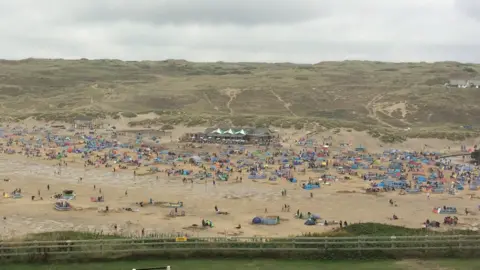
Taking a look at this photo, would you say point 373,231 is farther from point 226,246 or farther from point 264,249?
point 226,246

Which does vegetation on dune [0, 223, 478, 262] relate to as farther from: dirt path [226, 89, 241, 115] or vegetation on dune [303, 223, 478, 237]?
dirt path [226, 89, 241, 115]

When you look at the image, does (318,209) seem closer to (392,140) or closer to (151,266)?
(151,266)

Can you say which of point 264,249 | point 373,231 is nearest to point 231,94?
point 373,231

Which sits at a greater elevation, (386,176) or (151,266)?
(151,266)

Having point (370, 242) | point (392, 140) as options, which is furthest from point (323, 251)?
point (392, 140)

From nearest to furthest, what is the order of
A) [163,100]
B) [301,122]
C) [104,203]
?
[104,203] < [301,122] < [163,100]

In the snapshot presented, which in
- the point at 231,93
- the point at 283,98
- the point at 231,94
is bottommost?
the point at 283,98

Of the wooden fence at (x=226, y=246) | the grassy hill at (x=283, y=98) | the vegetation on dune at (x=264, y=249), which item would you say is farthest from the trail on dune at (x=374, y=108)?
the vegetation on dune at (x=264, y=249)
